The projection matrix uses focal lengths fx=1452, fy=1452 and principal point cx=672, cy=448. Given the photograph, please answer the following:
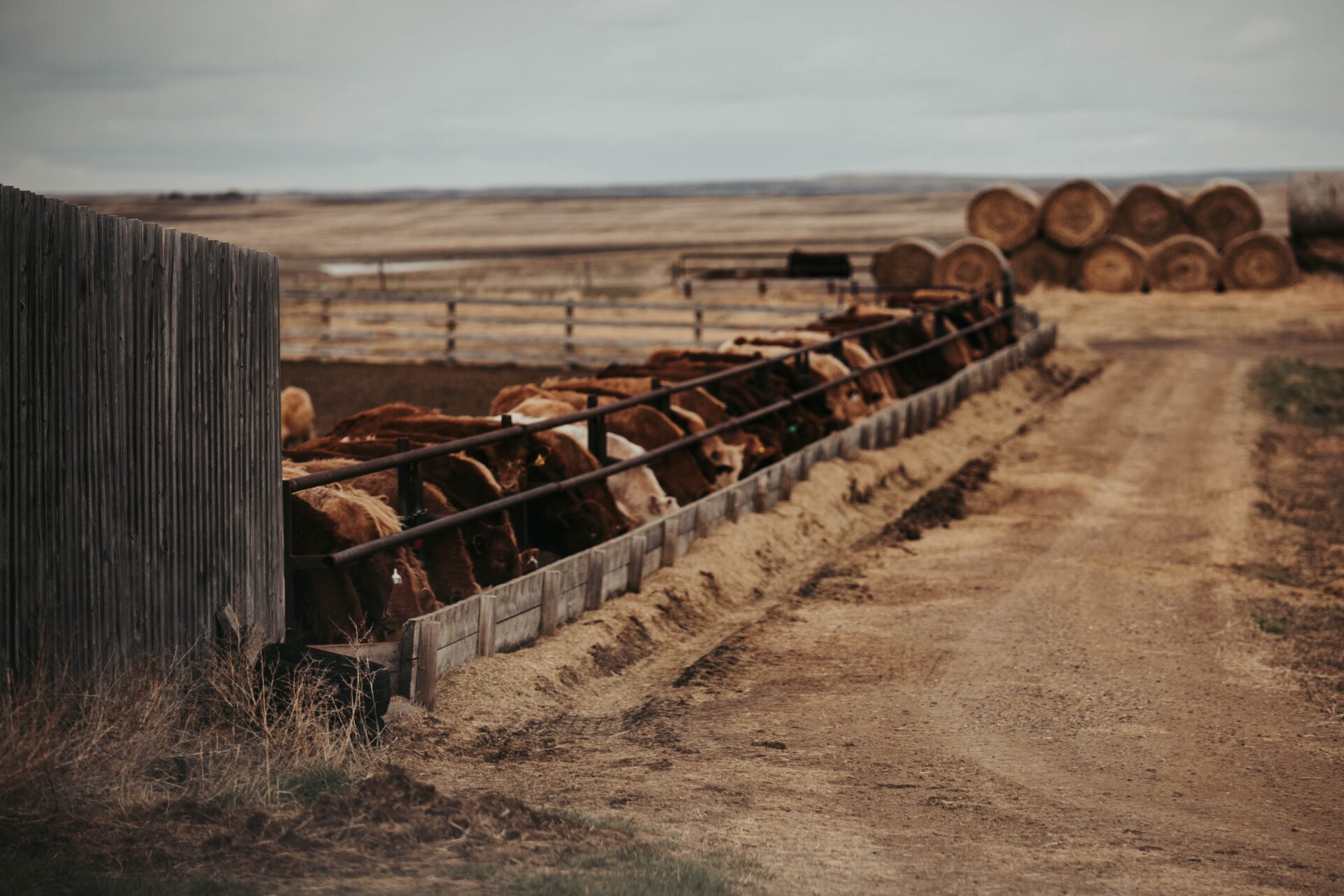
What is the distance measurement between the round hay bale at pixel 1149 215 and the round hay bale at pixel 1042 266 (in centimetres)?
146

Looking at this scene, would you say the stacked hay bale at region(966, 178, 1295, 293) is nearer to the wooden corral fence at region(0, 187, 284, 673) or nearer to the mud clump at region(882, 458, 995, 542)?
the mud clump at region(882, 458, 995, 542)

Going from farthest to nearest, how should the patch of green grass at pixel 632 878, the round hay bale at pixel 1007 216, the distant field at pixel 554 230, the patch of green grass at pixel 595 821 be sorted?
1. the distant field at pixel 554 230
2. the round hay bale at pixel 1007 216
3. the patch of green grass at pixel 595 821
4. the patch of green grass at pixel 632 878

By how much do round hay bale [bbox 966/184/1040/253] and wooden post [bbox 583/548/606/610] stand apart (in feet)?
85.3

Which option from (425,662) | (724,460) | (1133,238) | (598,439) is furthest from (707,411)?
(1133,238)

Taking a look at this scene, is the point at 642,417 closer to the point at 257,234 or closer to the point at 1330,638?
the point at 1330,638

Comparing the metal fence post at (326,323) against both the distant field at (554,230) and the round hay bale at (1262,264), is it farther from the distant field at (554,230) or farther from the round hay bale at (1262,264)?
the round hay bale at (1262,264)

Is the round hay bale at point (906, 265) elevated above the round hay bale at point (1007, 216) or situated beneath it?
situated beneath

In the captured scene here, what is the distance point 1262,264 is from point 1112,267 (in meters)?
3.16

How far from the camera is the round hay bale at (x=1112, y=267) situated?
1259 inches

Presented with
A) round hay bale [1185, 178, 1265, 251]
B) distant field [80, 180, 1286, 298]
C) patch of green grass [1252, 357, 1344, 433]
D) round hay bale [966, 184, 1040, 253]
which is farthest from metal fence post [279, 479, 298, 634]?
distant field [80, 180, 1286, 298]

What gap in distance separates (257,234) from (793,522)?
119088 mm

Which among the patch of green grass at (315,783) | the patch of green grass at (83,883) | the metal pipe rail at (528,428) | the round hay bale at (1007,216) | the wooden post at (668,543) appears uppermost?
the round hay bale at (1007,216)

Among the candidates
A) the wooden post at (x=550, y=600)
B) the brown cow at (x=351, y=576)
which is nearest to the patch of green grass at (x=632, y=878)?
the brown cow at (x=351, y=576)

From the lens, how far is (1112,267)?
32.1 m
